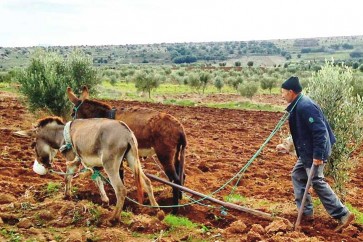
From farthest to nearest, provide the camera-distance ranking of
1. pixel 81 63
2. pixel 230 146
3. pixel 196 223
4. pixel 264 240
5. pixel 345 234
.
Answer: pixel 81 63 → pixel 230 146 → pixel 196 223 → pixel 345 234 → pixel 264 240

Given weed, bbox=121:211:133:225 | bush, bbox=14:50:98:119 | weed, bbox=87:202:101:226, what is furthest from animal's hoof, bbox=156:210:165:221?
bush, bbox=14:50:98:119

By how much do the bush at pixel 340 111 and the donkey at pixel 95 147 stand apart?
3830 mm

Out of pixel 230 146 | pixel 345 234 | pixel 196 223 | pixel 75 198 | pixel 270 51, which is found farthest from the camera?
pixel 270 51

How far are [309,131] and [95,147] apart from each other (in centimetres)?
363

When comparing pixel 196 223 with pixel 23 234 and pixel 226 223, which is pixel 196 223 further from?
pixel 23 234

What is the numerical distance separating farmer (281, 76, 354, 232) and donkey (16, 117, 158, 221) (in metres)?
2.74

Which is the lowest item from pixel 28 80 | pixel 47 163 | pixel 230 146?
pixel 230 146

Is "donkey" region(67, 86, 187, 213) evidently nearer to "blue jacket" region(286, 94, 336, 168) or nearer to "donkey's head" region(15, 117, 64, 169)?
"donkey's head" region(15, 117, 64, 169)

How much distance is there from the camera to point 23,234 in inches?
268

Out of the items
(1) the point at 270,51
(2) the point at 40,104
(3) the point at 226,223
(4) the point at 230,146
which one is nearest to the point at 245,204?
(3) the point at 226,223

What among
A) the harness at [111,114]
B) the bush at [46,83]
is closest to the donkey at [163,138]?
the harness at [111,114]

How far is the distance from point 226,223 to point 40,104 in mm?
11307

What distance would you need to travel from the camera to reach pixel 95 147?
773cm

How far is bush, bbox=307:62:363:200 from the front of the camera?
8.92 m
